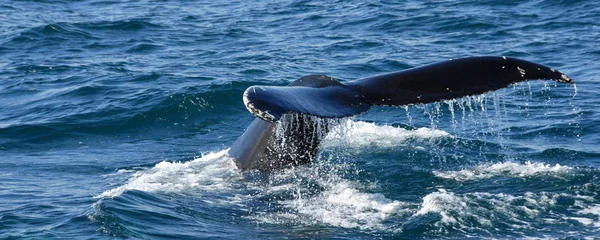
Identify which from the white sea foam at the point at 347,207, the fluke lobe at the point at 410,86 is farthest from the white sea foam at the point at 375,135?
the fluke lobe at the point at 410,86

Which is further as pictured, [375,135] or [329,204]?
[375,135]

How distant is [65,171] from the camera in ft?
34.4

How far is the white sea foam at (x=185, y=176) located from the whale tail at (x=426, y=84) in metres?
1.78

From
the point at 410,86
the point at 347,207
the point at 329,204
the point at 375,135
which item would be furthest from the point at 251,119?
the point at 410,86

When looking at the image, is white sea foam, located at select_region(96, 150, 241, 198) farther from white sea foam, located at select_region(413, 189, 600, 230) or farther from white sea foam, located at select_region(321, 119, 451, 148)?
white sea foam, located at select_region(413, 189, 600, 230)

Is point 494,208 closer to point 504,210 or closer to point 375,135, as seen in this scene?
point 504,210

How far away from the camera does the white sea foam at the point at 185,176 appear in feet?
28.6

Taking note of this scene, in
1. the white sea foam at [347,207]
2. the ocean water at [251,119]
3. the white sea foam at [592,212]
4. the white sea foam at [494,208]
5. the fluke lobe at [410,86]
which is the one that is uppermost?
the fluke lobe at [410,86]

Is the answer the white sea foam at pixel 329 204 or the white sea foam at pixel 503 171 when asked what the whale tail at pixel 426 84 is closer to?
the white sea foam at pixel 329 204

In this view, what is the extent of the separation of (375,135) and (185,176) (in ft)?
8.63

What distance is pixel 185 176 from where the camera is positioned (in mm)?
9391

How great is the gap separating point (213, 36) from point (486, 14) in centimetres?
549

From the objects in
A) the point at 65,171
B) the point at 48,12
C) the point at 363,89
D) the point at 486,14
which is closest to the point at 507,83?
the point at 363,89

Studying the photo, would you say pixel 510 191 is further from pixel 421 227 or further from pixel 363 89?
pixel 363 89
